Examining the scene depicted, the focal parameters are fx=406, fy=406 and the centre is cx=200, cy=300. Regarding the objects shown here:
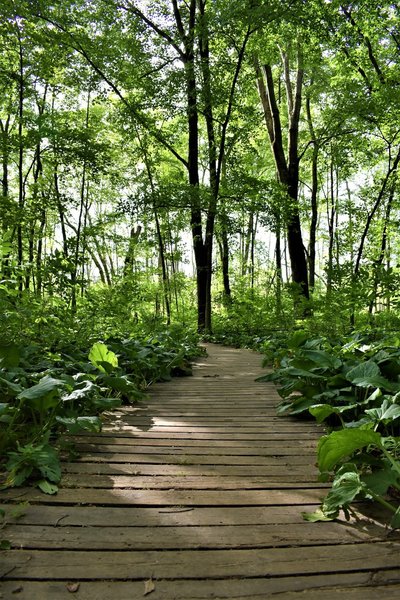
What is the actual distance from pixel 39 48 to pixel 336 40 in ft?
23.6

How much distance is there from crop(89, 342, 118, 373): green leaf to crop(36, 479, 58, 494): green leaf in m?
1.63

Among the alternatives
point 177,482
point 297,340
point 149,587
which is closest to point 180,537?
point 149,587

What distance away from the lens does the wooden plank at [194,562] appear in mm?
1292

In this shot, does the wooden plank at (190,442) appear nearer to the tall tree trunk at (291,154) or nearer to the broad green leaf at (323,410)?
the broad green leaf at (323,410)

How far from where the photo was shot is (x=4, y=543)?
4.68 ft

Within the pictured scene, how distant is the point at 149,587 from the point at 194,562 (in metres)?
0.19

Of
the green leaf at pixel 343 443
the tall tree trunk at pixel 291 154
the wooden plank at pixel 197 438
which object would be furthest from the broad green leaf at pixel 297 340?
the tall tree trunk at pixel 291 154

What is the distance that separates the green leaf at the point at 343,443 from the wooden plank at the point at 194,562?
36cm

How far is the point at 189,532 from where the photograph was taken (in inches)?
61.7

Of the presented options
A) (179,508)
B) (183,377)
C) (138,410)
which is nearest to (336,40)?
(183,377)

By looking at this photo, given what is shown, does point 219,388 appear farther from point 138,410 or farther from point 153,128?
point 153,128

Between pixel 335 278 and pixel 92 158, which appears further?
pixel 92 158

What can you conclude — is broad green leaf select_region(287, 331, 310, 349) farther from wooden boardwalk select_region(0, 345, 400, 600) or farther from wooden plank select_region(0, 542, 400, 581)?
wooden plank select_region(0, 542, 400, 581)

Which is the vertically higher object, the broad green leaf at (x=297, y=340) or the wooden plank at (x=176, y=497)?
the broad green leaf at (x=297, y=340)
